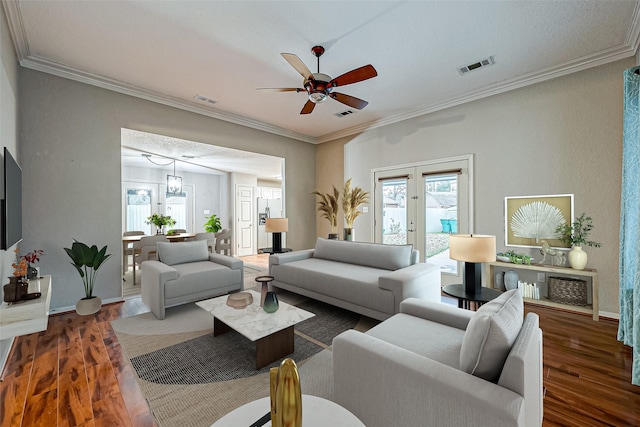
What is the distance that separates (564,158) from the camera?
344 cm

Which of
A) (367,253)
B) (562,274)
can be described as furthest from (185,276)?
(562,274)

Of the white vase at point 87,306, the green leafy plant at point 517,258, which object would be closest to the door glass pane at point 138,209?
the white vase at point 87,306

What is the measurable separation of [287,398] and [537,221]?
4.12 m

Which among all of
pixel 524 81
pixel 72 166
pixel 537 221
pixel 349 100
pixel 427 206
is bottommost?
pixel 537 221

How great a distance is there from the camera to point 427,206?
4.77m

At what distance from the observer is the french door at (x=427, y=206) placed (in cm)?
438

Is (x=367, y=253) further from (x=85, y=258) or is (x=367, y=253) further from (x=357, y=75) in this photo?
(x=85, y=258)

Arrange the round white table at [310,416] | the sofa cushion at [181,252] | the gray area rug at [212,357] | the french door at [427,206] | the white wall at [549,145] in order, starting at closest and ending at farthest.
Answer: the round white table at [310,416]
the gray area rug at [212,357]
the white wall at [549,145]
the sofa cushion at [181,252]
the french door at [427,206]

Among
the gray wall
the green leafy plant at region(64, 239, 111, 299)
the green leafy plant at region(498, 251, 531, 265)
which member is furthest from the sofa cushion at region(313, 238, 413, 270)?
the gray wall

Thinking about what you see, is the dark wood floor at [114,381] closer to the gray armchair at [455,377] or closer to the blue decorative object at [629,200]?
the blue decorative object at [629,200]

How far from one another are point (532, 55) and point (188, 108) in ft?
15.7

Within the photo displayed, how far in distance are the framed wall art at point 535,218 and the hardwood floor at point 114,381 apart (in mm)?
1162

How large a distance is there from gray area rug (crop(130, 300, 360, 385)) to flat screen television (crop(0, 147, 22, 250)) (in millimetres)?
1346

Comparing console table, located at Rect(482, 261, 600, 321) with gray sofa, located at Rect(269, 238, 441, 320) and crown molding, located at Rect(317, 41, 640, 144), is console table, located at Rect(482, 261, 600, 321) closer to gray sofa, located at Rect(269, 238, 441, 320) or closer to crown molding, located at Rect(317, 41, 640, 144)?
gray sofa, located at Rect(269, 238, 441, 320)
